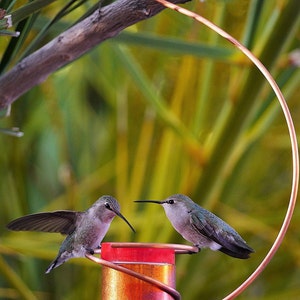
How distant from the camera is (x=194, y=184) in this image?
0.98m

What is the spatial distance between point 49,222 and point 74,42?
0.14 m

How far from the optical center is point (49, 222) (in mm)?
423

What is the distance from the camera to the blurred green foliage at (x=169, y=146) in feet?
2.98

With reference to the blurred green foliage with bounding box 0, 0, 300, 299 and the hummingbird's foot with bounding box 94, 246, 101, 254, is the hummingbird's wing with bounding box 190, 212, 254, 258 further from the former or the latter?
the blurred green foliage with bounding box 0, 0, 300, 299

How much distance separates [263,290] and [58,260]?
1097mm

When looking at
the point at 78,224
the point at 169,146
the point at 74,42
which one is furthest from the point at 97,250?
the point at 169,146

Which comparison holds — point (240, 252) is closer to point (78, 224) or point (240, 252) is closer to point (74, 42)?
point (78, 224)

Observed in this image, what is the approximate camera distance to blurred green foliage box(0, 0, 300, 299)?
908 millimetres

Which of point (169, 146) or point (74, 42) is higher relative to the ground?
point (74, 42)

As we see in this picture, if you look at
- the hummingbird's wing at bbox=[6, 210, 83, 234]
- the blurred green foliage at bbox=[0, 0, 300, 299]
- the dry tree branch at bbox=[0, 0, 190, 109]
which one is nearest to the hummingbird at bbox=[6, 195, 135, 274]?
the hummingbird's wing at bbox=[6, 210, 83, 234]

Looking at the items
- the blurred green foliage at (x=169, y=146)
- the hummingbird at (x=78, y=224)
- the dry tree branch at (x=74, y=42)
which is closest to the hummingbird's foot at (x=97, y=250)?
the hummingbird at (x=78, y=224)

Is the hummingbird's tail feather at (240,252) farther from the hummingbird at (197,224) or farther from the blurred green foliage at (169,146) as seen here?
the blurred green foliage at (169,146)

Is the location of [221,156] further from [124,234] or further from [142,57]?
[142,57]

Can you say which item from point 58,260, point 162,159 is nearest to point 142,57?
point 162,159
